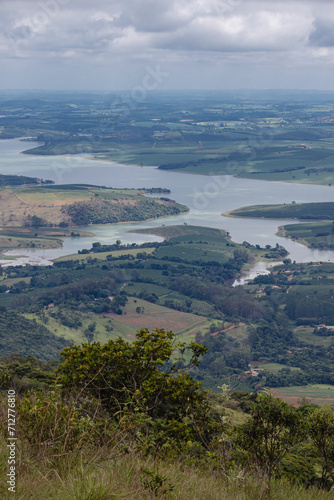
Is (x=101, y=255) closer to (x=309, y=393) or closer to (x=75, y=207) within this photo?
(x=75, y=207)

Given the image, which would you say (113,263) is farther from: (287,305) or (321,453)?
(321,453)

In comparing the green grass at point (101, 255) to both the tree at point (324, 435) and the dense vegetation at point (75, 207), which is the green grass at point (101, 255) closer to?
the dense vegetation at point (75, 207)

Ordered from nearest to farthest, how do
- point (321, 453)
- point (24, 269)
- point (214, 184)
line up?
point (321, 453), point (24, 269), point (214, 184)

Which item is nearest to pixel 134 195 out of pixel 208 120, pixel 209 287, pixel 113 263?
pixel 113 263

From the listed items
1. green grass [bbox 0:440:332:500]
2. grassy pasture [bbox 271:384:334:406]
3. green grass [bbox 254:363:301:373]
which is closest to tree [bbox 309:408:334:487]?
green grass [bbox 0:440:332:500]

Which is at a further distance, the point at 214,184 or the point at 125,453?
the point at 214,184

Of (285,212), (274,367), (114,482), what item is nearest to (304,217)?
(285,212)
